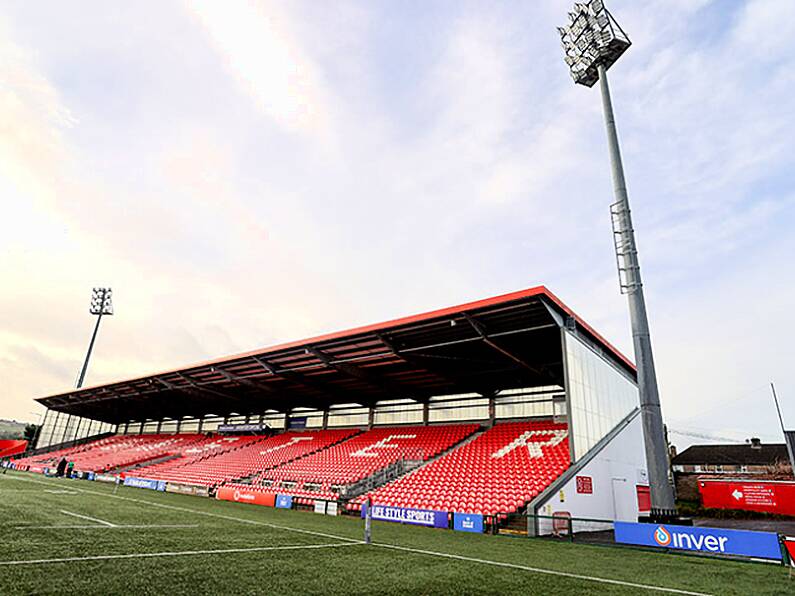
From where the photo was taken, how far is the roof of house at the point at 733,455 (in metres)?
47.6

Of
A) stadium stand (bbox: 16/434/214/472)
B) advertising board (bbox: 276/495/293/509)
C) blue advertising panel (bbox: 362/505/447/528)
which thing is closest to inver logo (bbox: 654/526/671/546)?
blue advertising panel (bbox: 362/505/447/528)

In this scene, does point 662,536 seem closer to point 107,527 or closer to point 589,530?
point 589,530

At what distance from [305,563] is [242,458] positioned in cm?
2794

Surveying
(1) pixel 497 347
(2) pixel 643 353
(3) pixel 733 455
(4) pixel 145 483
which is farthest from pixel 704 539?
(3) pixel 733 455

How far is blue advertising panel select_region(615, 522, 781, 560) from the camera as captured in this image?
10.5m

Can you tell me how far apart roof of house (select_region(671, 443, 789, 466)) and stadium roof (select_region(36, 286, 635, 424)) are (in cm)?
3408

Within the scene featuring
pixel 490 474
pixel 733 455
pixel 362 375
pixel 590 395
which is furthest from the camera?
pixel 733 455

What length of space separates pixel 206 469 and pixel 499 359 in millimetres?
22411

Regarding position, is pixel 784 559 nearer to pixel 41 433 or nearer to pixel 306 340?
pixel 306 340

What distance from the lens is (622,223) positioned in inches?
669

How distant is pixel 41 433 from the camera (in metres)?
55.9

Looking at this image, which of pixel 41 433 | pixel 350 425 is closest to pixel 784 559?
pixel 350 425

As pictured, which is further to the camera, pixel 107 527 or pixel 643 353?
pixel 643 353

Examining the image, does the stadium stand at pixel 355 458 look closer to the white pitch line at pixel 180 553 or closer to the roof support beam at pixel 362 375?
the roof support beam at pixel 362 375
